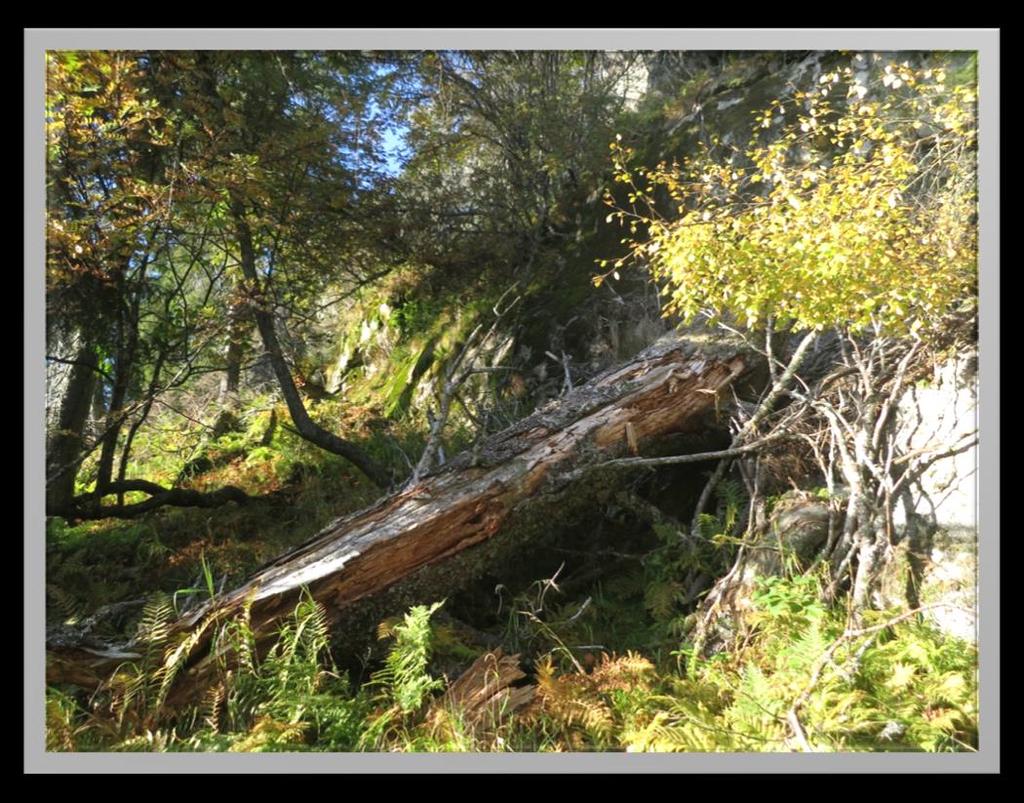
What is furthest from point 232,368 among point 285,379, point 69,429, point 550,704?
point 550,704

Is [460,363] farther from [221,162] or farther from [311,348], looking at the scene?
[221,162]

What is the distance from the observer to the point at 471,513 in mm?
3771

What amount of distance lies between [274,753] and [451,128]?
4237 mm

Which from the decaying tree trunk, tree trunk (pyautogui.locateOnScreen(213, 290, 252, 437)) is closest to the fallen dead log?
the decaying tree trunk

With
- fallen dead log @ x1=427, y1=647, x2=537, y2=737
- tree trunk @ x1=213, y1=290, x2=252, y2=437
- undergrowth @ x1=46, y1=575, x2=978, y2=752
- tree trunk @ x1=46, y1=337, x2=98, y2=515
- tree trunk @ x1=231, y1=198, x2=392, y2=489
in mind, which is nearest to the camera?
undergrowth @ x1=46, y1=575, x2=978, y2=752

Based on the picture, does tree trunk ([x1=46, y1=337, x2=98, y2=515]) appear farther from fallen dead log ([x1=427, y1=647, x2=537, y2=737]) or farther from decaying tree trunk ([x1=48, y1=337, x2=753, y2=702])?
fallen dead log ([x1=427, y1=647, x2=537, y2=737])

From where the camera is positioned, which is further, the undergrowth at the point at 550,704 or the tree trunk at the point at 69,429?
the tree trunk at the point at 69,429

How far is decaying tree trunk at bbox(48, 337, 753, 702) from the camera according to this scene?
3324mm

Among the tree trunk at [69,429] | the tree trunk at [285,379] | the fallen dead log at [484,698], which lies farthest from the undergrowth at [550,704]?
the tree trunk at [285,379]

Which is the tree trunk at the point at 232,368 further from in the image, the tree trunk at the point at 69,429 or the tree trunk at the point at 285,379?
the tree trunk at the point at 69,429

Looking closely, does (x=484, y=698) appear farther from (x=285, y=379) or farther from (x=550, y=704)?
(x=285, y=379)

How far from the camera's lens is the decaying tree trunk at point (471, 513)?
3.32 m

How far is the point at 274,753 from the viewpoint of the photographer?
10.00 feet
